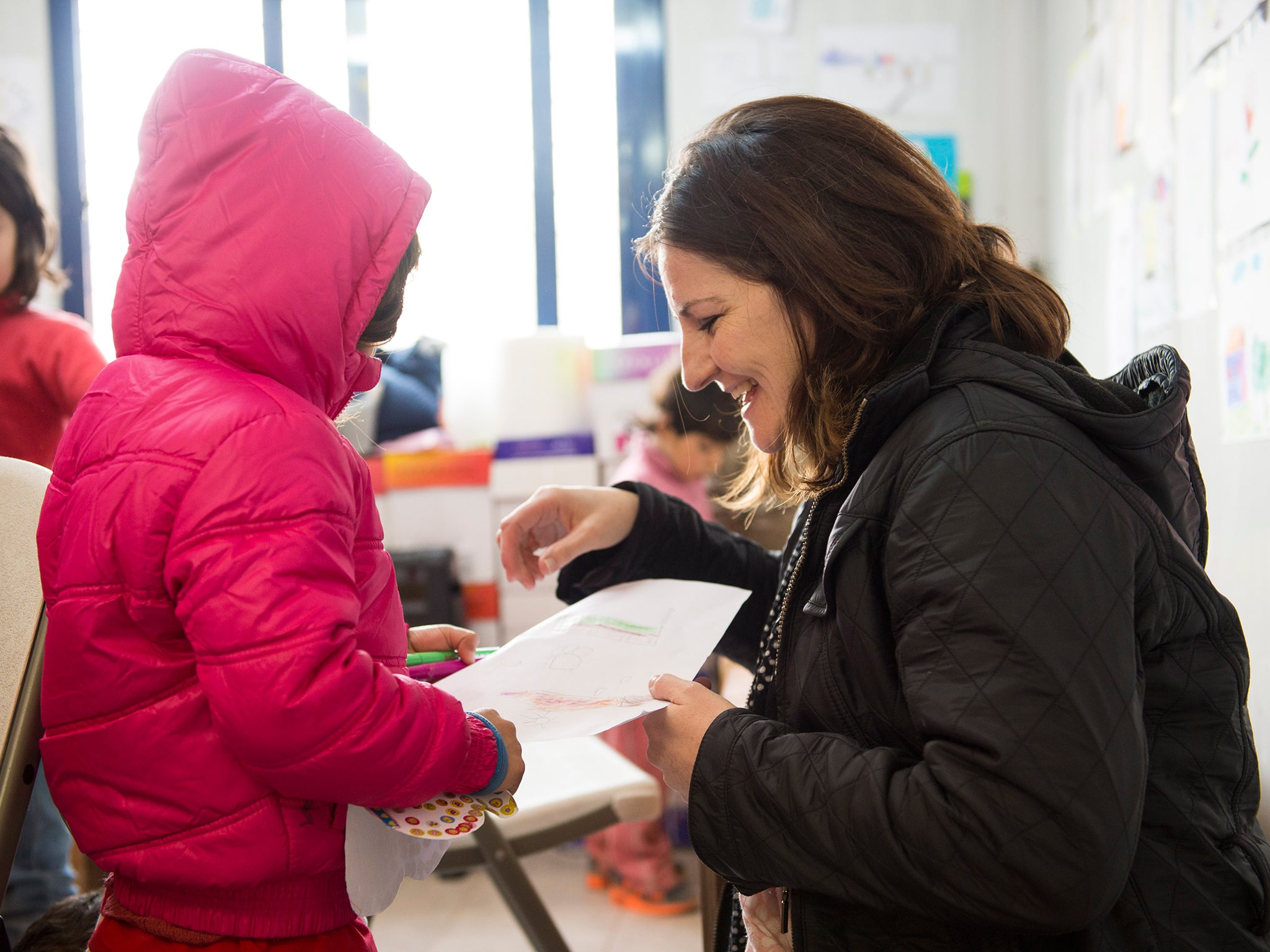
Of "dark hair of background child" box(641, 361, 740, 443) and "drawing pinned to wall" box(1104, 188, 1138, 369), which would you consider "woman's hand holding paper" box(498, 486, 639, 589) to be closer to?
"dark hair of background child" box(641, 361, 740, 443)

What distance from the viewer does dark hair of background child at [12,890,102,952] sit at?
0.99 meters

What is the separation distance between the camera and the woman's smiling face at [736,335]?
88cm

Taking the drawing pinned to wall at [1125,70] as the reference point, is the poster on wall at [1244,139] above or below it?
below

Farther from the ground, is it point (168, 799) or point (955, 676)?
point (955, 676)

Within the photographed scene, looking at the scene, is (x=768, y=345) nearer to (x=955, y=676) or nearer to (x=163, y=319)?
(x=955, y=676)

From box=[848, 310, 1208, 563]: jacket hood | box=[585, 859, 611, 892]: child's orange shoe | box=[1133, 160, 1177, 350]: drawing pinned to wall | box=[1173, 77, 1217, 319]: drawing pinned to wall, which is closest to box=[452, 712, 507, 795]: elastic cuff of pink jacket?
box=[848, 310, 1208, 563]: jacket hood

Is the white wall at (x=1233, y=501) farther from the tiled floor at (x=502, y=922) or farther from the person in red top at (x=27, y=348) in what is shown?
the person in red top at (x=27, y=348)

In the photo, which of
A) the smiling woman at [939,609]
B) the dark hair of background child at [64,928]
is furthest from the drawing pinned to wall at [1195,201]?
the dark hair of background child at [64,928]

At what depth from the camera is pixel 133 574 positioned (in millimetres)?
700

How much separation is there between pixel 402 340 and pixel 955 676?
9.72ft

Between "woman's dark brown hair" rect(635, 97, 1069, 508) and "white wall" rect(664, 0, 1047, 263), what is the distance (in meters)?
2.33

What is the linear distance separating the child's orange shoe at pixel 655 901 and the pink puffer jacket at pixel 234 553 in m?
1.62

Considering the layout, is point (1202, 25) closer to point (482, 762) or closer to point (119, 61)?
point (482, 762)

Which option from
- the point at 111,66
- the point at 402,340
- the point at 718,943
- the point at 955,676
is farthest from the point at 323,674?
the point at 111,66
